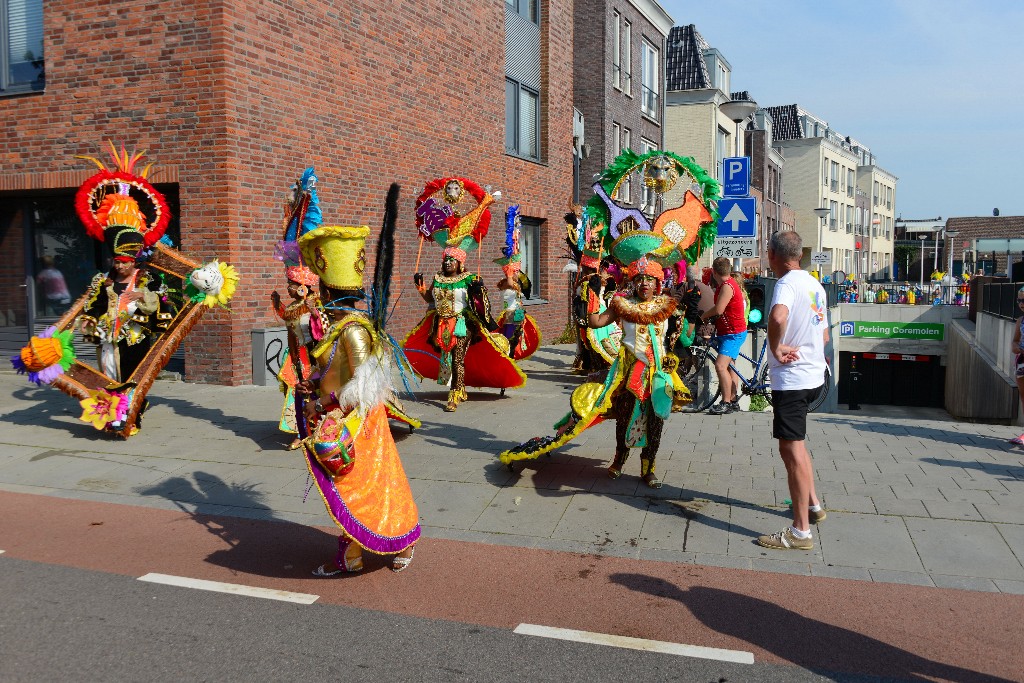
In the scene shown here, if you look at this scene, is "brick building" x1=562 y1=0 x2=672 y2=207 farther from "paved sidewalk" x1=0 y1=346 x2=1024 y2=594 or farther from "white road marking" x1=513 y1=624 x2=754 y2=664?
"white road marking" x1=513 y1=624 x2=754 y2=664

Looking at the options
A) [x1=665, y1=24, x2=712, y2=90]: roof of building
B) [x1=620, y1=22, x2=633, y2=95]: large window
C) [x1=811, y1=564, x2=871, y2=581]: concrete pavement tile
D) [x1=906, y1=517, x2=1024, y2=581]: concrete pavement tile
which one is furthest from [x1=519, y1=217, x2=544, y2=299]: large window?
[x1=665, y1=24, x2=712, y2=90]: roof of building

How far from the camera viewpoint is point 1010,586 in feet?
15.3

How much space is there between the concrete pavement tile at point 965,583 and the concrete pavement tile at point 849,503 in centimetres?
118

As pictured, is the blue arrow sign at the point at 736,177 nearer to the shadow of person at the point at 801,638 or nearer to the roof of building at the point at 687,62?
the shadow of person at the point at 801,638

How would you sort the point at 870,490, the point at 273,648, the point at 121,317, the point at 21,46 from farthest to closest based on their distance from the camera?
the point at 21,46
the point at 121,317
the point at 870,490
the point at 273,648

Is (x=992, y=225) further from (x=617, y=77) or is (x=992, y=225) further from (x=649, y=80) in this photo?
(x=617, y=77)

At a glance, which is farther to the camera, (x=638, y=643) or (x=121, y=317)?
(x=121, y=317)

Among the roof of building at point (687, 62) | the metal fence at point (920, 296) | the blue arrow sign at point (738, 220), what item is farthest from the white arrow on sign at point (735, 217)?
the roof of building at point (687, 62)

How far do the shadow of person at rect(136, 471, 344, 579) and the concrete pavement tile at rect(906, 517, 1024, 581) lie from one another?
348cm

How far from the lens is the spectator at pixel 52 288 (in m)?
13.2

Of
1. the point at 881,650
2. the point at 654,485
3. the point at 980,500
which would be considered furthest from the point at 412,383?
the point at 980,500

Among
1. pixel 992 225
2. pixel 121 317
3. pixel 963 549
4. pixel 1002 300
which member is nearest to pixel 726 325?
pixel 963 549

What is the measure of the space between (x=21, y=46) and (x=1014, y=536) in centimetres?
1422

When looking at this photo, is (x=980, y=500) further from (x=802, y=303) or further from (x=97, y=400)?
(x=97, y=400)
